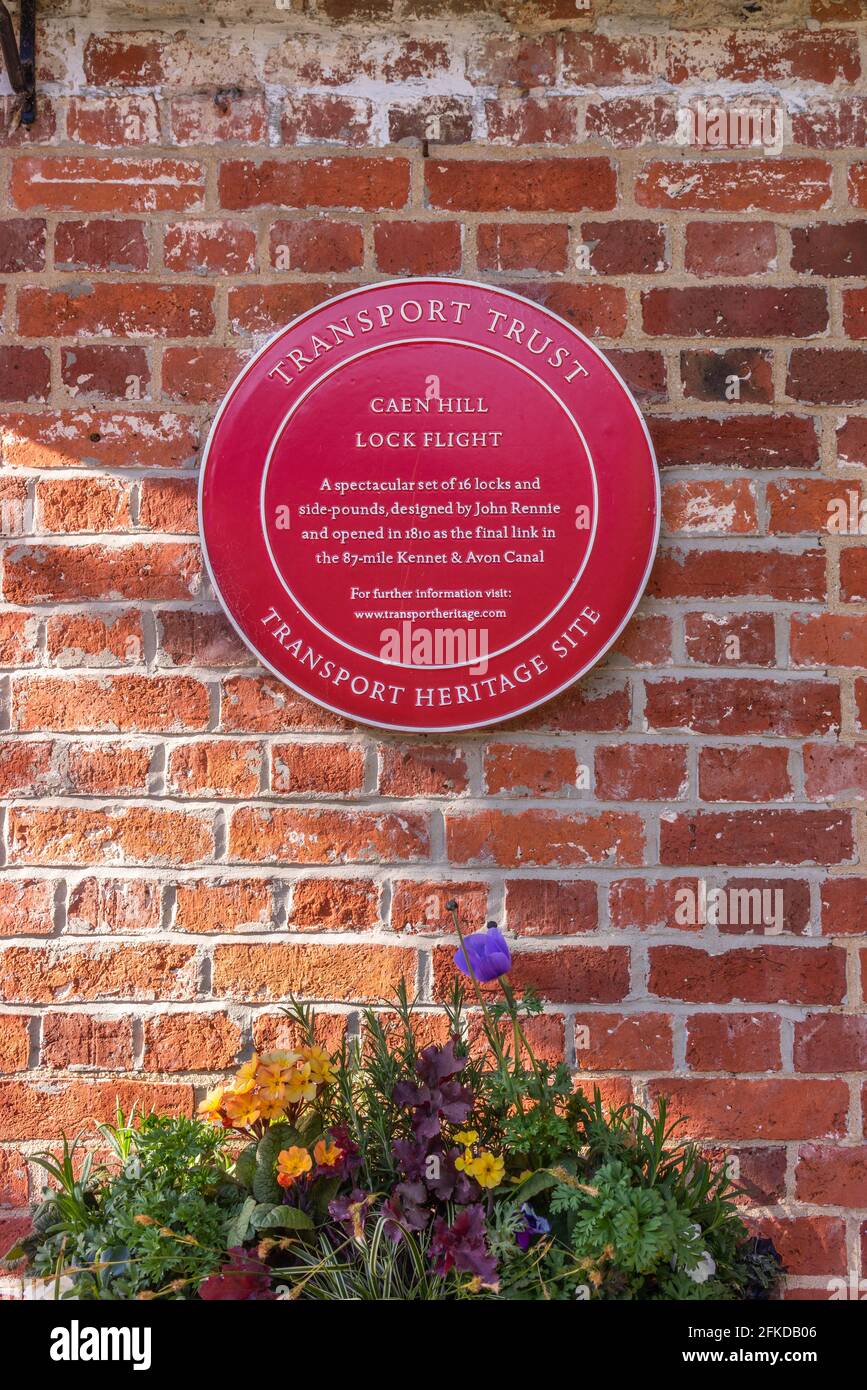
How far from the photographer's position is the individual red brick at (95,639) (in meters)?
1.88

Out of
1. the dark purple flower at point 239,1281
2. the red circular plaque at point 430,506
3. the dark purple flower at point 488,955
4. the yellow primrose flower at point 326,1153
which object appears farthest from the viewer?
the red circular plaque at point 430,506

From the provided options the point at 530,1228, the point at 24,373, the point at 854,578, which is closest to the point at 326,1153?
the point at 530,1228

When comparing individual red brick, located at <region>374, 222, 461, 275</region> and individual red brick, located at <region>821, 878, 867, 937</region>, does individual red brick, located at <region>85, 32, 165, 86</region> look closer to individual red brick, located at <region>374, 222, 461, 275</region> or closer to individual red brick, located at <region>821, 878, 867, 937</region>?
individual red brick, located at <region>374, 222, 461, 275</region>

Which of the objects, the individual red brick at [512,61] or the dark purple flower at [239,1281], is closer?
the dark purple flower at [239,1281]

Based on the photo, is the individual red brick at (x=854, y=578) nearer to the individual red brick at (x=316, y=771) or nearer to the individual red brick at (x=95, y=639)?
the individual red brick at (x=316, y=771)

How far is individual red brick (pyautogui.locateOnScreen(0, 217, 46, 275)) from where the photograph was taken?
6.17 ft

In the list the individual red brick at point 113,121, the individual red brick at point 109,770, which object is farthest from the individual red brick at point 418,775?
the individual red brick at point 113,121

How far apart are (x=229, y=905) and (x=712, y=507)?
1060 mm

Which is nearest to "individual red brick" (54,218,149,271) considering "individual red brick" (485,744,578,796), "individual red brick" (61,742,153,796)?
"individual red brick" (61,742,153,796)

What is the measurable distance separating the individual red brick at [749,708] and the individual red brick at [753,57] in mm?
1024

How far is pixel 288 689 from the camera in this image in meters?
1.88

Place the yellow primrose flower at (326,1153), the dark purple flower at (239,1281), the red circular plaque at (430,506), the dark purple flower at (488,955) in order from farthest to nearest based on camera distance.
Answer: the red circular plaque at (430,506), the dark purple flower at (488,955), the yellow primrose flower at (326,1153), the dark purple flower at (239,1281)

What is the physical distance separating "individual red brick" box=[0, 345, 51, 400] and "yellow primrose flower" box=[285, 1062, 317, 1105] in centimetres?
119

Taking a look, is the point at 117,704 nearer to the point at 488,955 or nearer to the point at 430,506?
the point at 430,506
